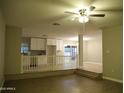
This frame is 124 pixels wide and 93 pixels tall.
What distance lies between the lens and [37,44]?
946 cm

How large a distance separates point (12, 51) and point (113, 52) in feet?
15.9

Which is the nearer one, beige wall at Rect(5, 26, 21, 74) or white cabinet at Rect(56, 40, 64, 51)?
beige wall at Rect(5, 26, 21, 74)

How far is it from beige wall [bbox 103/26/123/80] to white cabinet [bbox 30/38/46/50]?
544cm

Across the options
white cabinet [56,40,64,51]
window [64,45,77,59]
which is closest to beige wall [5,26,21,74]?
white cabinet [56,40,64,51]

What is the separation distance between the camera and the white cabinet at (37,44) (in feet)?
30.3

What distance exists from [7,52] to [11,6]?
9.53 feet

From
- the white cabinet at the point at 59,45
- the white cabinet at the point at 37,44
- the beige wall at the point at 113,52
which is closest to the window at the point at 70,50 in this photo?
the white cabinet at the point at 59,45

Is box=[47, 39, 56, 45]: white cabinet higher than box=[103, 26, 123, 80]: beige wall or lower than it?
higher

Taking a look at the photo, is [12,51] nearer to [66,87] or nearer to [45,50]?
[66,87]

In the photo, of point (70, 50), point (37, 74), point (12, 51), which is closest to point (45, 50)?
point (70, 50)

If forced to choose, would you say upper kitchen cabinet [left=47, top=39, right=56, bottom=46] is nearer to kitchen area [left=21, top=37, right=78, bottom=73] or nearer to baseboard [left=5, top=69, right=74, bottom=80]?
kitchen area [left=21, top=37, right=78, bottom=73]

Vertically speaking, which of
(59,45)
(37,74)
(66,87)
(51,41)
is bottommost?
(66,87)

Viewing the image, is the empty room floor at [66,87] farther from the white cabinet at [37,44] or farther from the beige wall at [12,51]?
the white cabinet at [37,44]

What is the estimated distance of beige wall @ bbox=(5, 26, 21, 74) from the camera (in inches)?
213
